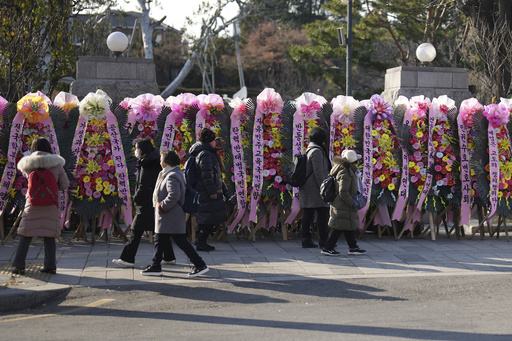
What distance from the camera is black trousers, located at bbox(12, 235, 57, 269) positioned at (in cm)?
713

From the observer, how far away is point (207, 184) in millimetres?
8422

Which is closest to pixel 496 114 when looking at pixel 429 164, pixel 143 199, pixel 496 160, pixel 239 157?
pixel 496 160

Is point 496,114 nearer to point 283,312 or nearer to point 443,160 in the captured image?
point 443,160

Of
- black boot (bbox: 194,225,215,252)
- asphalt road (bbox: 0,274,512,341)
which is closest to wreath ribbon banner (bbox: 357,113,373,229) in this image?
black boot (bbox: 194,225,215,252)

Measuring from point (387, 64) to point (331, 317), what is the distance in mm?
23623

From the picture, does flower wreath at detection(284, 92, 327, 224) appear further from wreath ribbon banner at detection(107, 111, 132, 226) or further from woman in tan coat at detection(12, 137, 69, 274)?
woman in tan coat at detection(12, 137, 69, 274)

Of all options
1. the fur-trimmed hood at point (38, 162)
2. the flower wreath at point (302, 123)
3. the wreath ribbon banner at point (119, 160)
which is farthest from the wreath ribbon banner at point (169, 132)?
the fur-trimmed hood at point (38, 162)

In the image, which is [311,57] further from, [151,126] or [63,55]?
[151,126]

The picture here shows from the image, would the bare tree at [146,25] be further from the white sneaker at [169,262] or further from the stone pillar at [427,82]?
the white sneaker at [169,262]

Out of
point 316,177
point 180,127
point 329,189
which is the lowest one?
point 329,189

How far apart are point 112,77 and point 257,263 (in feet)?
18.0

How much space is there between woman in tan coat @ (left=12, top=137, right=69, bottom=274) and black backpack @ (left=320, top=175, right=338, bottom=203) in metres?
3.12

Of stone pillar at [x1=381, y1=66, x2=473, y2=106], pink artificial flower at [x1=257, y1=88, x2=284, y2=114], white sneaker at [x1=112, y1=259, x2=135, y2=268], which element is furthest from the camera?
stone pillar at [x1=381, y1=66, x2=473, y2=106]

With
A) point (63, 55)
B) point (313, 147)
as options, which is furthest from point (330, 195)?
point (63, 55)
